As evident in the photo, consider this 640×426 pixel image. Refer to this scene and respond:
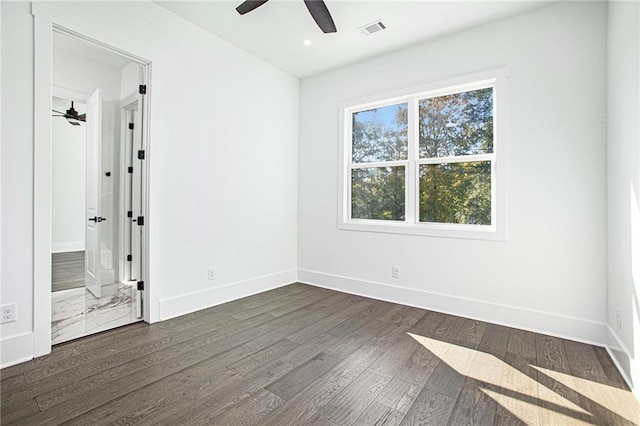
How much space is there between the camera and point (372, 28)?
10.7 feet

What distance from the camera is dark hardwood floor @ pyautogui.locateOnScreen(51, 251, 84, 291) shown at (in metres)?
4.16

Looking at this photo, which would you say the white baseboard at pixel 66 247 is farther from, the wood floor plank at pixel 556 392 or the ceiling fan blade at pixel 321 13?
the wood floor plank at pixel 556 392

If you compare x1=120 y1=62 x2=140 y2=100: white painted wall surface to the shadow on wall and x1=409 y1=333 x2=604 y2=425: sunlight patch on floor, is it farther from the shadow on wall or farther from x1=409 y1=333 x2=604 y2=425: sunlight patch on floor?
the shadow on wall

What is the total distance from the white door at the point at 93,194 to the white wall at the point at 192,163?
1220 millimetres

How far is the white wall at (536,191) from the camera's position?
2.68 metres

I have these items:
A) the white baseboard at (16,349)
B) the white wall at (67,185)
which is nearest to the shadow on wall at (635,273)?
the white baseboard at (16,349)

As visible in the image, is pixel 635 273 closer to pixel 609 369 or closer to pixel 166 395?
pixel 609 369

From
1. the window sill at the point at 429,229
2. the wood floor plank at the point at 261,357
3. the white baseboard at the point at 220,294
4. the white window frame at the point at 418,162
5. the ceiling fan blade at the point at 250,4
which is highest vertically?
the ceiling fan blade at the point at 250,4

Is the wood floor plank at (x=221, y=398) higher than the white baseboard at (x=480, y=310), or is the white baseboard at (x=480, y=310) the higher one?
the white baseboard at (x=480, y=310)

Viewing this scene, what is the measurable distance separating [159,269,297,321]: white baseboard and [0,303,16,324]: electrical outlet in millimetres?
1065

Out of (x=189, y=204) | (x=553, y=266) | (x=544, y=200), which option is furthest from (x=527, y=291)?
(x=189, y=204)

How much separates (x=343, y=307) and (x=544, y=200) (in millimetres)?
2230

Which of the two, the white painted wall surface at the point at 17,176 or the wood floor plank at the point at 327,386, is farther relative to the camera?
the white painted wall surface at the point at 17,176

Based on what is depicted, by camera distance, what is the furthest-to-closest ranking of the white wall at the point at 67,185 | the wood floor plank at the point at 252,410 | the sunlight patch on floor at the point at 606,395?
the white wall at the point at 67,185 → the sunlight patch on floor at the point at 606,395 → the wood floor plank at the point at 252,410
